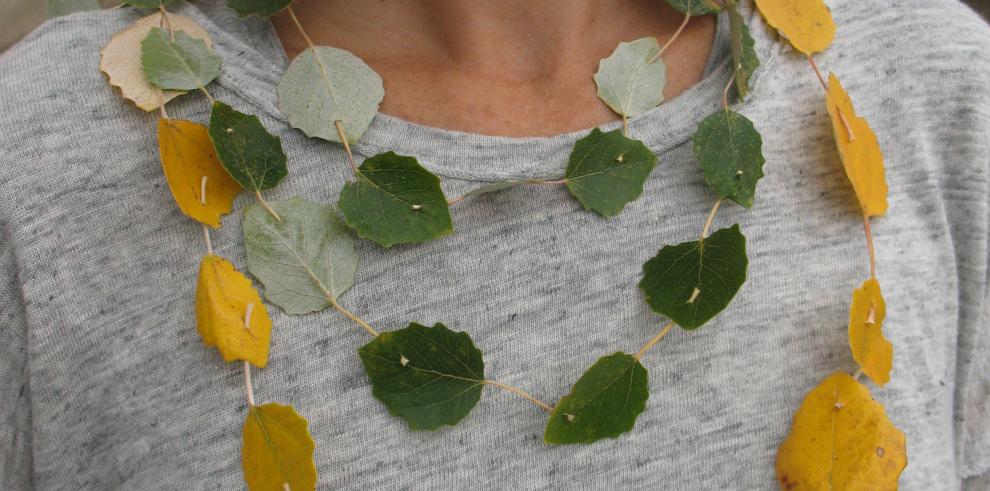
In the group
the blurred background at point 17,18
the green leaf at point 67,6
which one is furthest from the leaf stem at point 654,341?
the blurred background at point 17,18

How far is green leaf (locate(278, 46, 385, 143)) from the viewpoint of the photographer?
1.91 feet

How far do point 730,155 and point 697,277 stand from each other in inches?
3.5

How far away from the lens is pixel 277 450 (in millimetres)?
538

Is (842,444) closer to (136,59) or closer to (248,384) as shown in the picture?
(248,384)

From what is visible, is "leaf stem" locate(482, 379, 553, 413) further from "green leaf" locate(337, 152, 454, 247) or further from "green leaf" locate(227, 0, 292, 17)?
"green leaf" locate(227, 0, 292, 17)

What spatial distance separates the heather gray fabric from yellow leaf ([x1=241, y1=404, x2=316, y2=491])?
18 millimetres

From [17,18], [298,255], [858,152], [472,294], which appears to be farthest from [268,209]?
[17,18]

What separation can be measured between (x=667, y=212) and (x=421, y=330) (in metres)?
0.19

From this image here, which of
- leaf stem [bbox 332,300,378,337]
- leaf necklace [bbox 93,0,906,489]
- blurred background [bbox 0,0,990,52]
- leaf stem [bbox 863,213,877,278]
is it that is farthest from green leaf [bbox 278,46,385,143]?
blurred background [bbox 0,0,990,52]

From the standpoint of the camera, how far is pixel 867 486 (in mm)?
580

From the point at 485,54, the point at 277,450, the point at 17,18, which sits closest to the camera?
the point at 277,450

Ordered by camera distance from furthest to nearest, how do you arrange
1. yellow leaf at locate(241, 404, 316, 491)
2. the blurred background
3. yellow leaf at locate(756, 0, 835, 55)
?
the blurred background
yellow leaf at locate(756, 0, 835, 55)
yellow leaf at locate(241, 404, 316, 491)

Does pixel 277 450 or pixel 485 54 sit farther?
pixel 485 54

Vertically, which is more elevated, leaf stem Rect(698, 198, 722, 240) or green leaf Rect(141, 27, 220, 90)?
green leaf Rect(141, 27, 220, 90)
